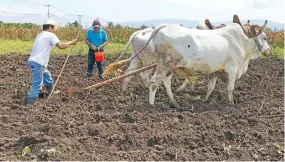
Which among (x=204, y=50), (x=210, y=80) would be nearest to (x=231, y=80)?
(x=210, y=80)

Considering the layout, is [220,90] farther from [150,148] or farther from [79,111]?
[150,148]

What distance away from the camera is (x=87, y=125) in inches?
267

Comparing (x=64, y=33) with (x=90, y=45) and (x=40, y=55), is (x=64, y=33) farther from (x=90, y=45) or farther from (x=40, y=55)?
(x=40, y=55)

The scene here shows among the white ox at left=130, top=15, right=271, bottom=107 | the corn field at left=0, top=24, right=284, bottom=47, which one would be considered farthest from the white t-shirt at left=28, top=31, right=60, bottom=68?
the corn field at left=0, top=24, right=284, bottom=47

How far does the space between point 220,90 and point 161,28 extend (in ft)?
8.90

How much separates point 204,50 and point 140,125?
8.08ft

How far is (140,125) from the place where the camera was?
268 inches

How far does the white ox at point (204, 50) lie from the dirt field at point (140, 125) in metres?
0.59

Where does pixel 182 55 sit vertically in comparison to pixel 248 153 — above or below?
above

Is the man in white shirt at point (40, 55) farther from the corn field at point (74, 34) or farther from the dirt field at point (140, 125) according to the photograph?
the corn field at point (74, 34)

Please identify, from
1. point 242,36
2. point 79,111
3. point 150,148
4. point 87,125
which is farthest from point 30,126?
point 242,36

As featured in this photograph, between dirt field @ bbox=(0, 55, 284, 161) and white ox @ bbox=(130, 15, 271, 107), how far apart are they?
23.1 inches

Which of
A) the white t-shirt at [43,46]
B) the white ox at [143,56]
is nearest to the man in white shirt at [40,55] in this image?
the white t-shirt at [43,46]

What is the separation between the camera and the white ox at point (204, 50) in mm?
8430
